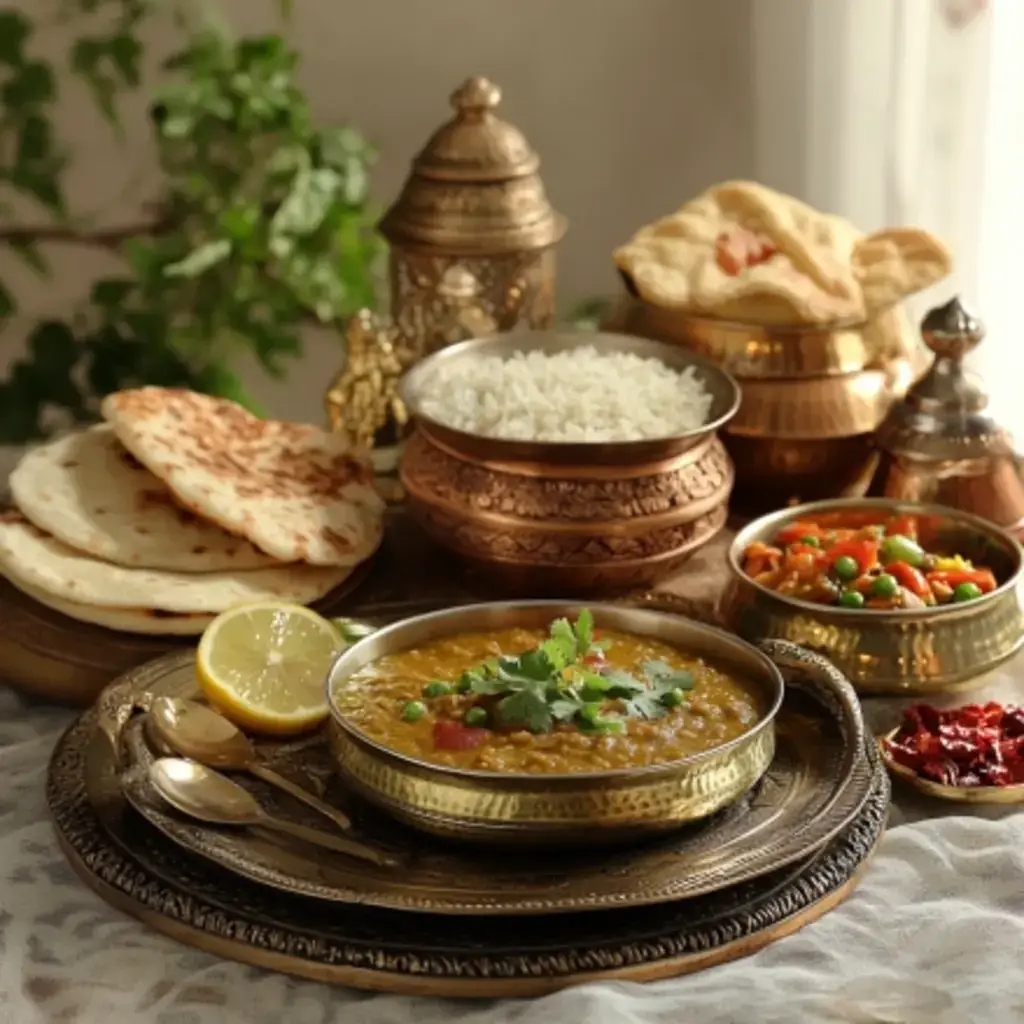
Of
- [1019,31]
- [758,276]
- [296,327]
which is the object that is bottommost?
[296,327]

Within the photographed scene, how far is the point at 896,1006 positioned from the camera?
1520 mm

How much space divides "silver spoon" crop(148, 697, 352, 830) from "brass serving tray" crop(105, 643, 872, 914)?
18mm

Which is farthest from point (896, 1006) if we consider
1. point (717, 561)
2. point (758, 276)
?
point (758, 276)

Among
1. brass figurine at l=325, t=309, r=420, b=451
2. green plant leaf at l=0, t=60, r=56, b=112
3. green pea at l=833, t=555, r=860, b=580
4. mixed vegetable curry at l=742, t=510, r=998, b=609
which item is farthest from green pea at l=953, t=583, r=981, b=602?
green plant leaf at l=0, t=60, r=56, b=112

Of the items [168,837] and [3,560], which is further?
[3,560]

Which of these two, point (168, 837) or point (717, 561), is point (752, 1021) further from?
point (717, 561)

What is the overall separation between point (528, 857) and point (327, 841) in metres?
0.20

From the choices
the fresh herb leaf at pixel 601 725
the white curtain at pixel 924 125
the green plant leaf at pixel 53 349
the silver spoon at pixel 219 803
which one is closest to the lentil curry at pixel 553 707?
the fresh herb leaf at pixel 601 725

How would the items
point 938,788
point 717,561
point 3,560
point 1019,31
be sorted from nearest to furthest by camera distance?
1. point 938,788
2. point 3,560
3. point 717,561
4. point 1019,31

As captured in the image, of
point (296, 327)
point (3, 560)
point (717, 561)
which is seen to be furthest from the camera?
point (296, 327)

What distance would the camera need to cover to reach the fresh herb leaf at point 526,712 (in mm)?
1669

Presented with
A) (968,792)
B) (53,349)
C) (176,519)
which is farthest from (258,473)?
(53,349)

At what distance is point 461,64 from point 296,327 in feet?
2.39

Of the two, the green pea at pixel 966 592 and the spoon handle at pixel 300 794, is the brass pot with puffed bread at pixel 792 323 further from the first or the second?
the spoon handle at pixel 300 794
